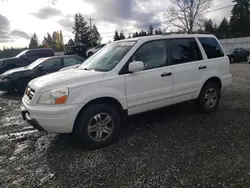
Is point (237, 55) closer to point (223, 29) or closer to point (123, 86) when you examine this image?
point (123, 86)

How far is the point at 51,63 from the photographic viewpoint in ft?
28.5

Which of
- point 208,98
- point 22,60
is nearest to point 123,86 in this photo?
point 208,98

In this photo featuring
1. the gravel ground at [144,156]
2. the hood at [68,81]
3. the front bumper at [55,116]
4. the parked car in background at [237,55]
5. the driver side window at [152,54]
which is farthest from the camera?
the parked car in background at [237,55]

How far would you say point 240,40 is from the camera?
29453 mm

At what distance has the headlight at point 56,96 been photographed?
10.4 ft

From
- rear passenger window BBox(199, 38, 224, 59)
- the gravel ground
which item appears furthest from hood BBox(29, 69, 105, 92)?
rear passenger window BBox(199, 38, 224, 59)

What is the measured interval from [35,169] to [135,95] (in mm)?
1963

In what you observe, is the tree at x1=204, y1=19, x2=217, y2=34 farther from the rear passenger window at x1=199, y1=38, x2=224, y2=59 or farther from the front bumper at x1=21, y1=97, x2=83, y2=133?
the front bumper at x1=21, y1=97, x2=83, y2=133

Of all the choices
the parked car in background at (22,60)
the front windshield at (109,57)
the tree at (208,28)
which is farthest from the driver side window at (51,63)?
the tree at (208,28)

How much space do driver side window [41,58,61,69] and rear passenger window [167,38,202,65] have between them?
19.0 ft

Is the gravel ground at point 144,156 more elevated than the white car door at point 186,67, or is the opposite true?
the white car door at point 186,67

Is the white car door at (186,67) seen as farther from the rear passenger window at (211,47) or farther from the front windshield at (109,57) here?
the front windshield at (109,57)

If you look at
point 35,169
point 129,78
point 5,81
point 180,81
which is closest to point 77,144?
point 35,169

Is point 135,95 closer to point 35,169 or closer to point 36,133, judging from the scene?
point 35,169
